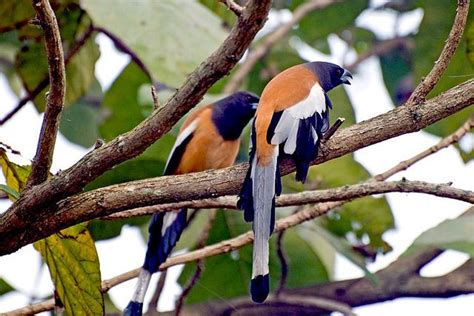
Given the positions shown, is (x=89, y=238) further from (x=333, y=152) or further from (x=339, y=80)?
(x=339, y=80)

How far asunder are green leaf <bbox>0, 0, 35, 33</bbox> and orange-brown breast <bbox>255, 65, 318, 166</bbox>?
0.69m

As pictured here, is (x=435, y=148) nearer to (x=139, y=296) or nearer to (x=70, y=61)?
(x=139, y=296)

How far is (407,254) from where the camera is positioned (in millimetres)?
2244

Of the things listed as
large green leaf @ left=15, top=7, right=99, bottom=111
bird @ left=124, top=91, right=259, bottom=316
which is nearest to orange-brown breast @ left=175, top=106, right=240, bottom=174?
bird @ left=124, top=91, right=259, bottom=316

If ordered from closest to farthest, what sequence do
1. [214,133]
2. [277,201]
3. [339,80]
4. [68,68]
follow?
[277,201] < [339,80] < [68,68] < [214,133]

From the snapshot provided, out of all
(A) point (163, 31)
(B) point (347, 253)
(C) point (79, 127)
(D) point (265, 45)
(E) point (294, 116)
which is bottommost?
(B) point (347, 253)

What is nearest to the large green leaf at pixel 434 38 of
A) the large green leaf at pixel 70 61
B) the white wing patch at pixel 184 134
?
the white wing patch at pixel 184 134

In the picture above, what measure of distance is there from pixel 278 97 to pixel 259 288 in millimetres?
594

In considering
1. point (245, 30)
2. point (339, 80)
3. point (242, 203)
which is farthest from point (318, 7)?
point (245, 30)

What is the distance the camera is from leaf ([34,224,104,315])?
1.54 m

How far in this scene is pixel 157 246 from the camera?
2.38 m

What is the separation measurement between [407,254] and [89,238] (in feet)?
3.26

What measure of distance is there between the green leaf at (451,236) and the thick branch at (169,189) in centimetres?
60

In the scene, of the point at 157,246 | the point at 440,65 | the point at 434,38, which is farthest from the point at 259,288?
the point at 434,38
